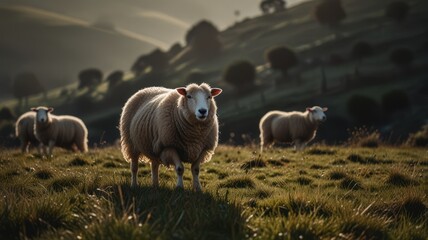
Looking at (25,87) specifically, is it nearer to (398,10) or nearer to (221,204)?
(398,10)

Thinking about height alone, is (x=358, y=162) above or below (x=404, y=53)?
above

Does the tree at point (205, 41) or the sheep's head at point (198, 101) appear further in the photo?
the tree at point (205, 41)

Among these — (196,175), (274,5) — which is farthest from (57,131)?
(274,5)

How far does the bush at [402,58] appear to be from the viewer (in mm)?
64562

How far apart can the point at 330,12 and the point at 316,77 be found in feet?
88.6

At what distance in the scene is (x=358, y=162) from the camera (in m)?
12.2

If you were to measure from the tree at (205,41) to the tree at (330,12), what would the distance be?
2844 cm

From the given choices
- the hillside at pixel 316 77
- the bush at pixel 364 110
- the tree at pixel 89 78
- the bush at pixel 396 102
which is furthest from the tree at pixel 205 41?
the bush at pixel 396 102

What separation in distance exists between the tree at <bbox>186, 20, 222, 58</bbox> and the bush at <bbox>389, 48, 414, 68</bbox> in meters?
56.1

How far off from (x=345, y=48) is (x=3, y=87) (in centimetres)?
13562

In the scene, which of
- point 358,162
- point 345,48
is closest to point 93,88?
point 345,48

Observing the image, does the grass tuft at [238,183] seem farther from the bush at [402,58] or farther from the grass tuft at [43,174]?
the bush at [402,58]

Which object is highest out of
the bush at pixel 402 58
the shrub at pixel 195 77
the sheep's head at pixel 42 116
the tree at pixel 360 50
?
the sheep's head at pixel 42 116

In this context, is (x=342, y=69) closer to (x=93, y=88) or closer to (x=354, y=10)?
(x=354, y=10)
